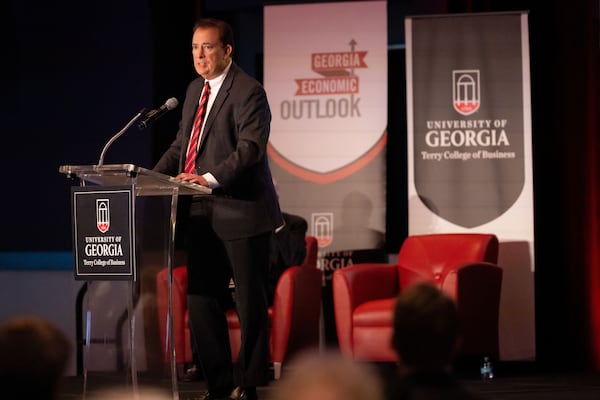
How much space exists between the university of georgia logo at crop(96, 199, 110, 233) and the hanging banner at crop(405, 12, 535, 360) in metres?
3.10

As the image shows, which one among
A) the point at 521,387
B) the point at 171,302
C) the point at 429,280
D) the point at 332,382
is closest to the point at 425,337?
the point at 332,382

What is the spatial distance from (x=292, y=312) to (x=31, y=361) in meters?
3.94

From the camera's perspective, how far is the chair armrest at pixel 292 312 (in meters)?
5.01

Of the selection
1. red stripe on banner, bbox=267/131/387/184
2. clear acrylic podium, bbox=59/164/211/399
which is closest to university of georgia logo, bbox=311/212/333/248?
red stripe on banner, bbox=267/131/387/184

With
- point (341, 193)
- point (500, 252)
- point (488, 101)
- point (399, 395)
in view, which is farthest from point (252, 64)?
point (399, 395)

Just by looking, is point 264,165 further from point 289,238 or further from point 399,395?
point 399,395

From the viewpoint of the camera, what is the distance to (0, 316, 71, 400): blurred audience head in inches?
43.6

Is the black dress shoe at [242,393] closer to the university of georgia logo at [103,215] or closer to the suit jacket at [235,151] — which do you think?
the suit jacket at [235,151]

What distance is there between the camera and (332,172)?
19.1 feet

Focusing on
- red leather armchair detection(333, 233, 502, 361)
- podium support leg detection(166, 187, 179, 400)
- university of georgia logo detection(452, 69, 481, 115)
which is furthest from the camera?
university of georgia logo detection(452, 69, 481, 115)

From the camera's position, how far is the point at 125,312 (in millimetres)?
2863

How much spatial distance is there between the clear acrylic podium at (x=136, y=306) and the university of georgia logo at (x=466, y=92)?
9.76 feet

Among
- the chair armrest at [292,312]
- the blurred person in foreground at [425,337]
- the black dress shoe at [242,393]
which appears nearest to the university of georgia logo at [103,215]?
the black dress shoe at [242,393]

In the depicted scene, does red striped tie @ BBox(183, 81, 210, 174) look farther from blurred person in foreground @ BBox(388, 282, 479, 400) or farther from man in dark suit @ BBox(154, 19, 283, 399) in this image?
blurred person in foreground @ BBox(388, 282, 479, 400)
